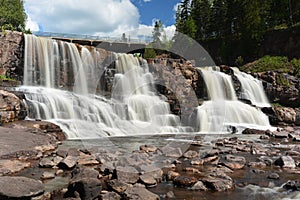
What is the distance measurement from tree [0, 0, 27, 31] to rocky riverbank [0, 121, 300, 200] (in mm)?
54309

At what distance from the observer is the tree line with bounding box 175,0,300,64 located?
159 feet

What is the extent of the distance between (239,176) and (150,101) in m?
15.8

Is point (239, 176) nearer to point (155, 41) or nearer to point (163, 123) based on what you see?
point (163, 123)

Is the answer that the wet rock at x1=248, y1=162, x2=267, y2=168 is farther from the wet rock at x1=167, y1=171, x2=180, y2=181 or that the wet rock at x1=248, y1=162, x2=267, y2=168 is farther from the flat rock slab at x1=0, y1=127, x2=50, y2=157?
the flat rock slab at x1=0, y1=127, x2=50, y2=157

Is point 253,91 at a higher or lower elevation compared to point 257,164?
higher

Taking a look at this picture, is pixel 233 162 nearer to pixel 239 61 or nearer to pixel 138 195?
pixel 138 195

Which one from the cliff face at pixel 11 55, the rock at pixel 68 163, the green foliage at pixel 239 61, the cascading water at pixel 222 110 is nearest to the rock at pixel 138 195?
the rock at pixel 68 163

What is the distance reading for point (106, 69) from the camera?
94.7ft

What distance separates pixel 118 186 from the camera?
6980mm

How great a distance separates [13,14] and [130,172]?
62573 millimetres

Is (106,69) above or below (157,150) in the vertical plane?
above

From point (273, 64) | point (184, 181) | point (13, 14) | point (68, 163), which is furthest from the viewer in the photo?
point (13, 14)

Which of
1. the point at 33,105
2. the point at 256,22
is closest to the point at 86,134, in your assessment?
the point at 33,105

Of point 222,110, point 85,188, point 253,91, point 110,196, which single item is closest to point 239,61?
point 253,91
